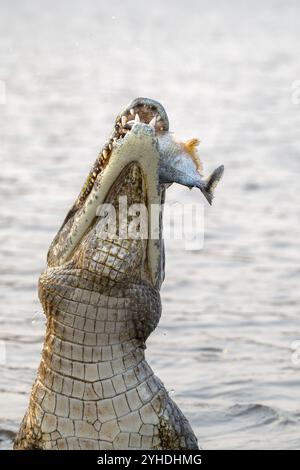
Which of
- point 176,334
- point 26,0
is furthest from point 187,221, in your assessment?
point 26,0

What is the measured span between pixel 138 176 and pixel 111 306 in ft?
1.74

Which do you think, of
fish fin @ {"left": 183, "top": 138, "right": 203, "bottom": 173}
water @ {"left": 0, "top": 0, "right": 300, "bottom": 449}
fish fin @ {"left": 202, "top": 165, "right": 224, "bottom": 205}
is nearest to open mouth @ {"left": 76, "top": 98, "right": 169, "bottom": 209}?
fish fin @ {"left": 183, "top": 138, "right": 203, "bottom": 173}

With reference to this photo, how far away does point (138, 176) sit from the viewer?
5.56 meters

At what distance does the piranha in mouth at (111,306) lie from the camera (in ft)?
18.2

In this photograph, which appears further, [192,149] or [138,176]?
[192,149]

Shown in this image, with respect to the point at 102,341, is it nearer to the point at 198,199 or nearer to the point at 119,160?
the point at 119,160

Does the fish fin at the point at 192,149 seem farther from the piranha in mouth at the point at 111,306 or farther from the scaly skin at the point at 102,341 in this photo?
the scaly skin at the point at 102,341

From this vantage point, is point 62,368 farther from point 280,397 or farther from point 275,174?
point 275,174

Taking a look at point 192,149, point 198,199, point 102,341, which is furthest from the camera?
point 198,199

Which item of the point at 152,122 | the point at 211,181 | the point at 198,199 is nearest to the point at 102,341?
the point at 211,181

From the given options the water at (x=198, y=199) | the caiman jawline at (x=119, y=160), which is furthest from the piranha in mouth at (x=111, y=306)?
the water at (x=198, y=199)

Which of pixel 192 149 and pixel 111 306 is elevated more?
pixel 192 149

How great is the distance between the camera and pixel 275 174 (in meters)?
→ 16.8

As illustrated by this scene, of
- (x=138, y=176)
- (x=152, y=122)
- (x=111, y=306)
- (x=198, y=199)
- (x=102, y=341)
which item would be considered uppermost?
(x=198, y=199)
